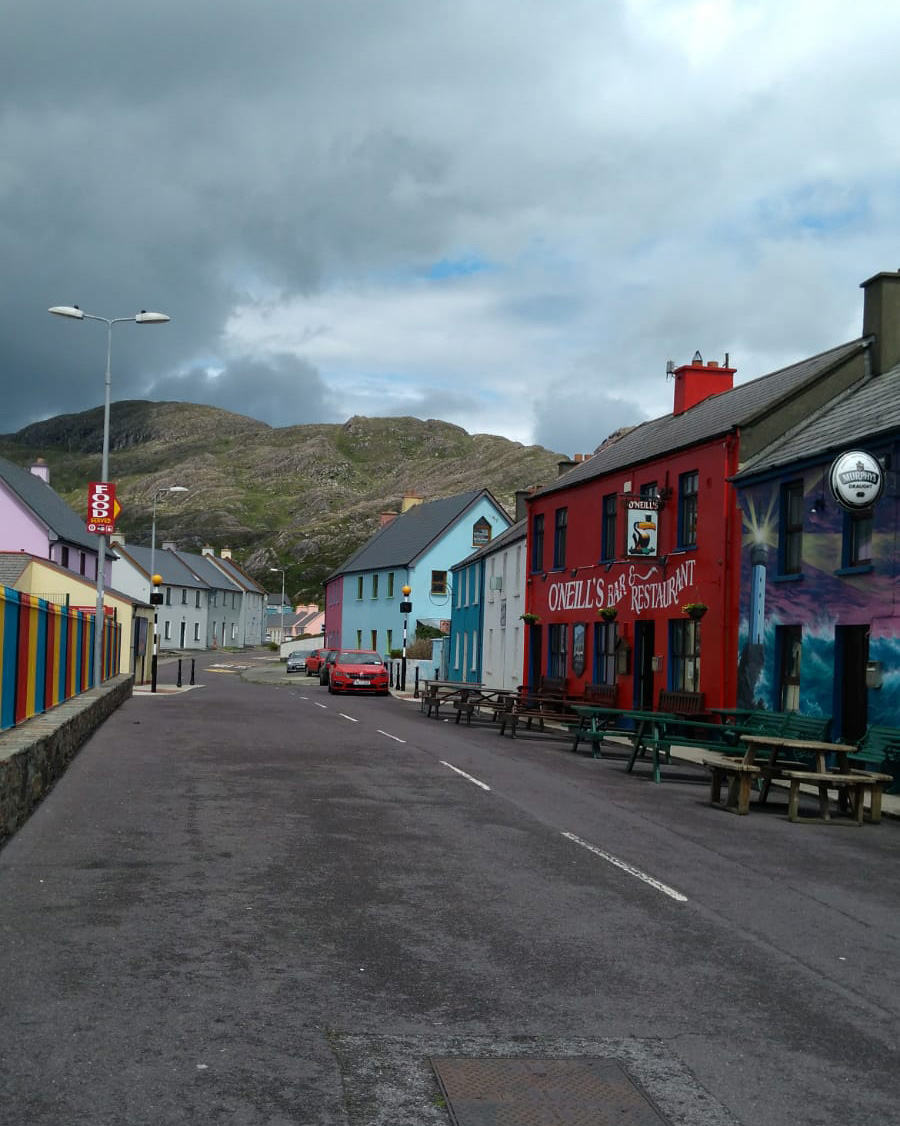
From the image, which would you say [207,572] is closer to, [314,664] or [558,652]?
[314,664]

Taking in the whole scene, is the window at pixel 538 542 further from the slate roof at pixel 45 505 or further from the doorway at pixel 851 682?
the slate roof at pixel 45 505

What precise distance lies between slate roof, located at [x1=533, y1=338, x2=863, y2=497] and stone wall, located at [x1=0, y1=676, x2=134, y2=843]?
14251mm

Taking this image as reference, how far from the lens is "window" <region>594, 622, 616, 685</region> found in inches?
1227

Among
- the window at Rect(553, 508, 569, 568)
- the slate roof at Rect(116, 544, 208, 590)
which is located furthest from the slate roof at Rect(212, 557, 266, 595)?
the window at Rect(553, 508, 569, 568)

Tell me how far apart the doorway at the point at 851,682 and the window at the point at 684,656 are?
19.1 ft

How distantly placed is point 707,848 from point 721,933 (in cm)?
364

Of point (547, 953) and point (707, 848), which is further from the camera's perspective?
point (707, 848)

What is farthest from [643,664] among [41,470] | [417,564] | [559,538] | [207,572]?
[207,572]

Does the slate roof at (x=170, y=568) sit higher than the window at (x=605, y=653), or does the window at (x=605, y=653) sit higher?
the slate roof at (x=170, y=568)

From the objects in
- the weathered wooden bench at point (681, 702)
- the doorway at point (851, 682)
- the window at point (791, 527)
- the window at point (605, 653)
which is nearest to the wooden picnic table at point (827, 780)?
the doorway at point (851, 682)

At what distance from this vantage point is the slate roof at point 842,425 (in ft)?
63.9

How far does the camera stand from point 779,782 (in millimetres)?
18625

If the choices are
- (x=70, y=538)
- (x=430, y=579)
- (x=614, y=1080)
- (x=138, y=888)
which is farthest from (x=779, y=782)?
(x=70, y=538)

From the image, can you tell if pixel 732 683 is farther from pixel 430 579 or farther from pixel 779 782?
pixel 430 579
